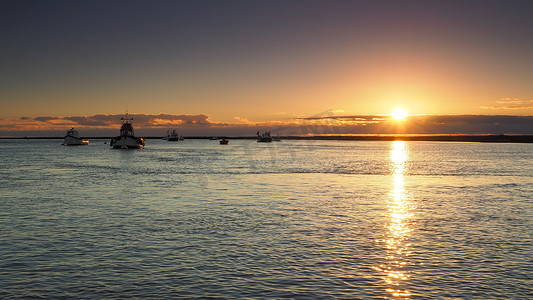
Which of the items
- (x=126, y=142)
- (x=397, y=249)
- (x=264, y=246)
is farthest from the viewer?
(x=126, y=142)

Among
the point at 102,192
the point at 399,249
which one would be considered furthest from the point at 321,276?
the point at 102,192

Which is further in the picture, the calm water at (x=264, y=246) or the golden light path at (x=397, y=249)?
the golden light path at (x=397, y=249)

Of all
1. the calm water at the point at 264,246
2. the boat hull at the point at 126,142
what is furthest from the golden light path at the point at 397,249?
the boat hull at the point at 126,142

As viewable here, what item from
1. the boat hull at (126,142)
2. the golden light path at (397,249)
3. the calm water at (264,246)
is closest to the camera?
the calm water at (264,246)

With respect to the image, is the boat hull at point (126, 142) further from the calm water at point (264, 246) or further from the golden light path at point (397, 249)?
the golden light path at point (397, 249)

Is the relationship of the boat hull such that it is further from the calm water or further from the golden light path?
the golden light path

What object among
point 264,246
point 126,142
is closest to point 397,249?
point 264,246

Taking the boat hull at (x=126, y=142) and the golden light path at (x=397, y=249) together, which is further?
the boat hull at (x=126, y=142)

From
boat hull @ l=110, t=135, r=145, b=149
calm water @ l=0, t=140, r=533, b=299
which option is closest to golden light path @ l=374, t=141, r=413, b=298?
calm water @ l=0, t=140, r=533, b=299

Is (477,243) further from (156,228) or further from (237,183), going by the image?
(237,183)

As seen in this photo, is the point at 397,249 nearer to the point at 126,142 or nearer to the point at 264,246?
the point at 264,246

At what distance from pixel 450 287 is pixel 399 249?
5.16 meters

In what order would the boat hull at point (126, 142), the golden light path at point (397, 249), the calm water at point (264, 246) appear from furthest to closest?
the boat hull at point (126, 142)
the golden light path at point (397, 249)
the calm water at point (264, 246)

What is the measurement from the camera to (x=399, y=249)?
1909cm
